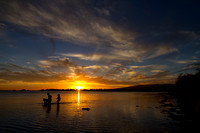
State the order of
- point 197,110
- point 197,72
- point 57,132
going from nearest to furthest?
point 57,132, point 197,110, point 197,72

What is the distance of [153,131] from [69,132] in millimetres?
10184

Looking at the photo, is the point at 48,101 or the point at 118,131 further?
the point at 48,101

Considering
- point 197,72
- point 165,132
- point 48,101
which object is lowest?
point 165,132

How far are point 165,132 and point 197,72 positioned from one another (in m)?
98.5

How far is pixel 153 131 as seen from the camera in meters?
16.6

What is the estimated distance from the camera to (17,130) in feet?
55.1

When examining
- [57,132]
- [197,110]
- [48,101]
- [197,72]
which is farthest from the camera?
[197,72]

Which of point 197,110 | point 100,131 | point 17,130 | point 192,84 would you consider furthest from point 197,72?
point 17,130

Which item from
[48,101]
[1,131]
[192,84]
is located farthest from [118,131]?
[192,84]

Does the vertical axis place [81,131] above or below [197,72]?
below

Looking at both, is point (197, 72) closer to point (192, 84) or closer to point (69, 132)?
point (192, 84)

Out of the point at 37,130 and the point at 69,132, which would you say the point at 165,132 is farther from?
the point at 37,130

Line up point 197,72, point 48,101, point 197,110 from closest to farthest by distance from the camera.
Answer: point 197,110, point 48,101, point 197,72

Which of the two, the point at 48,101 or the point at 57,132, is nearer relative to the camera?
the point at 57,132
